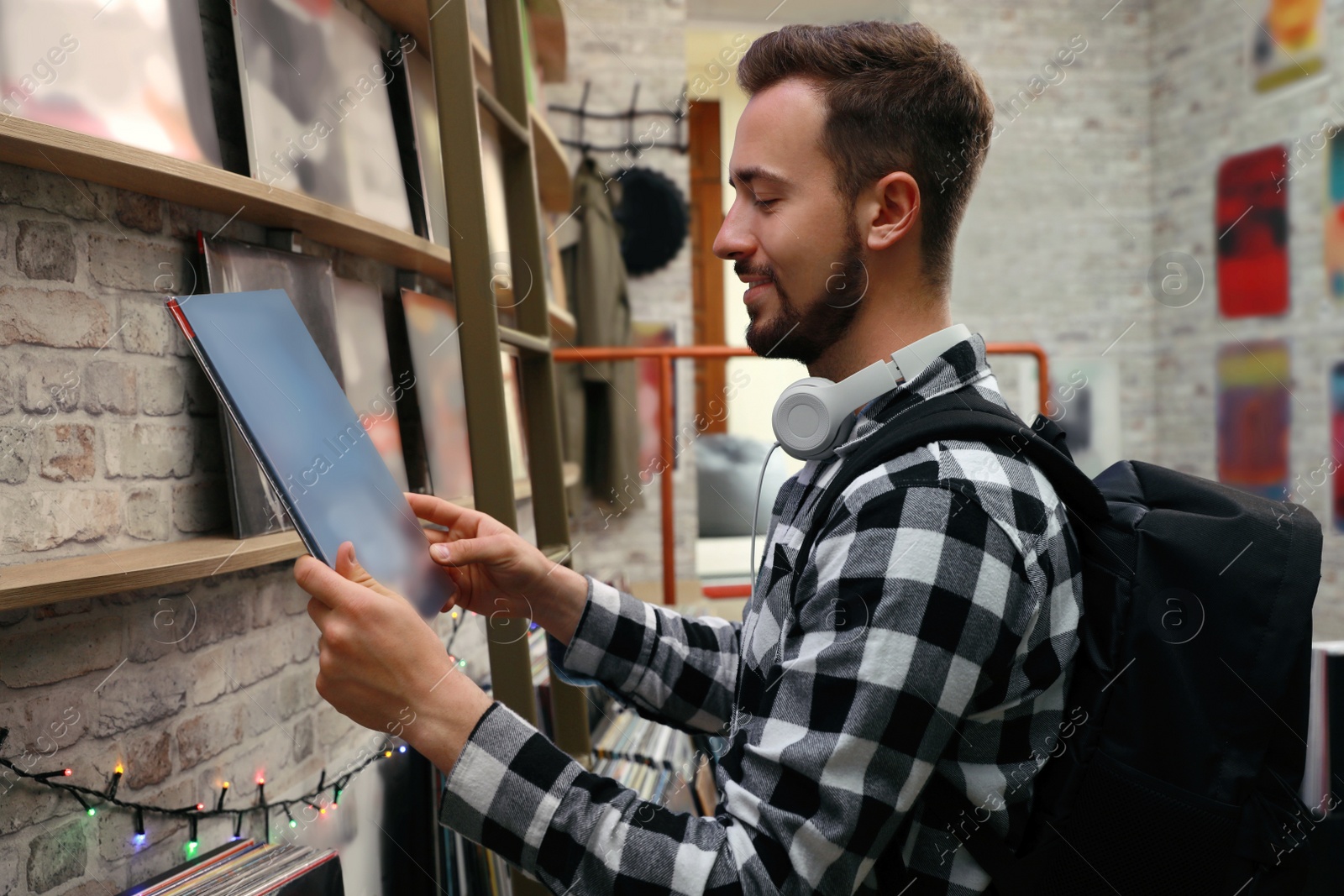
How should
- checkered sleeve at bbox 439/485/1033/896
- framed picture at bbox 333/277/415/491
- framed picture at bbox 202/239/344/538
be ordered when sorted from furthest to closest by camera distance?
framed picture at bbox 333/277/415/491 < framed picture at bbox 202/239/344/538 < checkered sleeve at bbox 439/485/1033/896

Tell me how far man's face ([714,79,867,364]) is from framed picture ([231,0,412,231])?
0.70m

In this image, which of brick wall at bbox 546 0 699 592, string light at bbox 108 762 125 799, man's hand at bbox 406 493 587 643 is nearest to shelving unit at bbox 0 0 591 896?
man's hand at bbox 406 493 587 643

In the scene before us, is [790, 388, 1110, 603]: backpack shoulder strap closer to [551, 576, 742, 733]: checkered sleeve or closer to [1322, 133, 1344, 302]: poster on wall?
[551, 576, 742, 733]: checkered sleeve

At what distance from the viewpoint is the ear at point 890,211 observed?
1018 mm

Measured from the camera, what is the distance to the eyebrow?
3.40 feet

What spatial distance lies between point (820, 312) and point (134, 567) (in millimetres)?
811

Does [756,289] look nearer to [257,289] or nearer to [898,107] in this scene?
[898,107]

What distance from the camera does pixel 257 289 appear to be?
1.29m

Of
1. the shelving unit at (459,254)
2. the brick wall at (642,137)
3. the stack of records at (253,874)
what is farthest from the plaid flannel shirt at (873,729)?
the brick wall at (642,137)

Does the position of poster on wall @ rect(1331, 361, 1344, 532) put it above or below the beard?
below

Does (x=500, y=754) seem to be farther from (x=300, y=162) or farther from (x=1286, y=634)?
(x=300, y=162)

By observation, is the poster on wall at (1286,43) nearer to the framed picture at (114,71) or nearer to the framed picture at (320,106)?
the framed picture at (320,106)

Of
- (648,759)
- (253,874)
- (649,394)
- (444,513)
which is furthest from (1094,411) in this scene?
(253,874)

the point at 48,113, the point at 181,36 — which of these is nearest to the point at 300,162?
the point at 181,36
